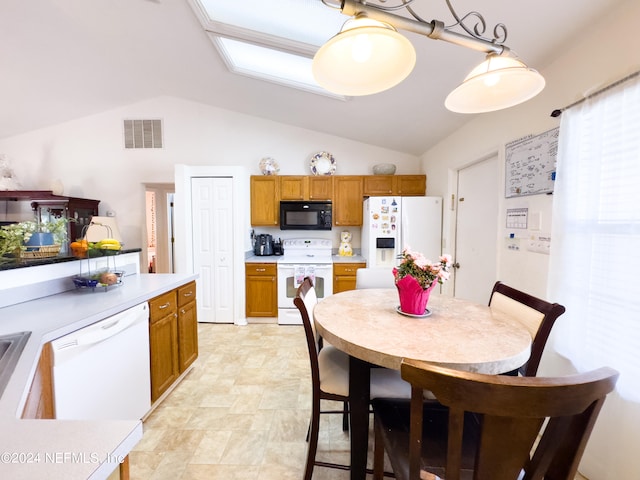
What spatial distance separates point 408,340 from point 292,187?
10.1 feet

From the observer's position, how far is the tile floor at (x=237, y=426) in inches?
59.5

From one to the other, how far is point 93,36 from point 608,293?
14.7 feet

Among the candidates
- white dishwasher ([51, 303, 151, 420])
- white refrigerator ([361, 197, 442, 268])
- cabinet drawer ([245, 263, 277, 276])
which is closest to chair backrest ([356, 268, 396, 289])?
white refrigerator ([361, 197, 442, 268])

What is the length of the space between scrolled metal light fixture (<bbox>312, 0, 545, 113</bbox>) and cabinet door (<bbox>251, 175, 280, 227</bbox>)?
278cm

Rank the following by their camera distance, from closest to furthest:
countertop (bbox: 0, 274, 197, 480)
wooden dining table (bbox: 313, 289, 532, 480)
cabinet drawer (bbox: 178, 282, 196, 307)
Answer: countertop (bbox: 0, 274, 197, 480), wooden dining table (bbox: 313, 289, 532, 480), cabinet drawer (bbox: 178, 282, 196, 307)

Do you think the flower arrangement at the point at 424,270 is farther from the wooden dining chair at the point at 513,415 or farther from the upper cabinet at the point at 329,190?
the upper cabinet at the point at 329,190

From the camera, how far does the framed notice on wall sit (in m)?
1.67

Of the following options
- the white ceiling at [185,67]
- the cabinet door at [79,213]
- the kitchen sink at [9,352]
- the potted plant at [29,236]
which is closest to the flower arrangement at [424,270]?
the white ceiling at [185,67]

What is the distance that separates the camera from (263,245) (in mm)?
4012

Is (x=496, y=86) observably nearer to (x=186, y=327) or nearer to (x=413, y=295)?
(x=413, y=295)

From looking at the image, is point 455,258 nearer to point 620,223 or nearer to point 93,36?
point 620,223

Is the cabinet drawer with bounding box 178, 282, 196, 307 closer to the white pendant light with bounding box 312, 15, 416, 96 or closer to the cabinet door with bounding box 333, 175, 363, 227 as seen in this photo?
the white pendant light with bounding box 312, 15, 416, 96

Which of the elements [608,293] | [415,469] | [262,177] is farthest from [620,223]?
[262,177]

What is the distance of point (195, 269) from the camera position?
144 inches
